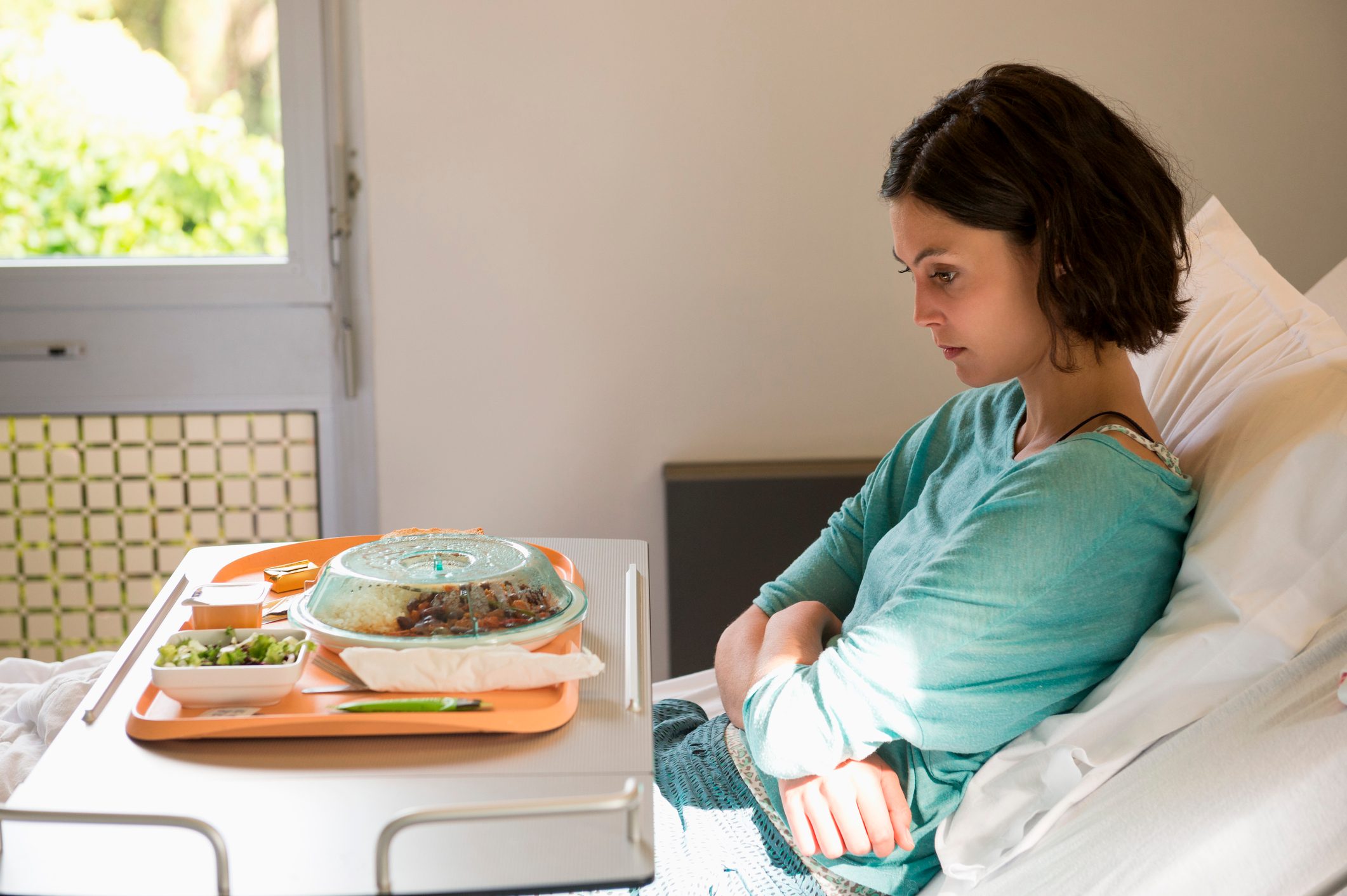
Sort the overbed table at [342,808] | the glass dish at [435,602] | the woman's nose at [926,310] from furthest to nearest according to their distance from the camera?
1. the woman's nose at [926,310]
2. the glass dish at [435,602]
3. the overbed table at [342,808]

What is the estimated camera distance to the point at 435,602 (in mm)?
943

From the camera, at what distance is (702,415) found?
2252 millimetres

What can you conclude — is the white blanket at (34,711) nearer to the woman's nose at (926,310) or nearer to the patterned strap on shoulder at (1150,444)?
the woman's nose at (926,310)

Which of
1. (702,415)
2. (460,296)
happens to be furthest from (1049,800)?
(460,296)

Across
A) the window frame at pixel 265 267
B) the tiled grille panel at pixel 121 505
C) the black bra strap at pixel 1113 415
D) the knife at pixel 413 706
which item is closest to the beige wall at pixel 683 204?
the window frame at pixel 265 267

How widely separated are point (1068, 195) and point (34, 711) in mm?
1143

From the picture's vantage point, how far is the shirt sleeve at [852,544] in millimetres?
1301

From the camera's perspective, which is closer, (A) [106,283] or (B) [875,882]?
(B) [875,882]

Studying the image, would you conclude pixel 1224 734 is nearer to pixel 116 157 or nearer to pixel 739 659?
Result: pixel 739 659

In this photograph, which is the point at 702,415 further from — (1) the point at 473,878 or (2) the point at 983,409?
(1) the point at 473,878

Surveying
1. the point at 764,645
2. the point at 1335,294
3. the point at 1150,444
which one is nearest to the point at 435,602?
the point at 764,645

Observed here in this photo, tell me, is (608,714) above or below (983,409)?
below

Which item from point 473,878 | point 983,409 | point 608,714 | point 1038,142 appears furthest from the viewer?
point 983,409

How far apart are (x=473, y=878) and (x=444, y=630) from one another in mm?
273
